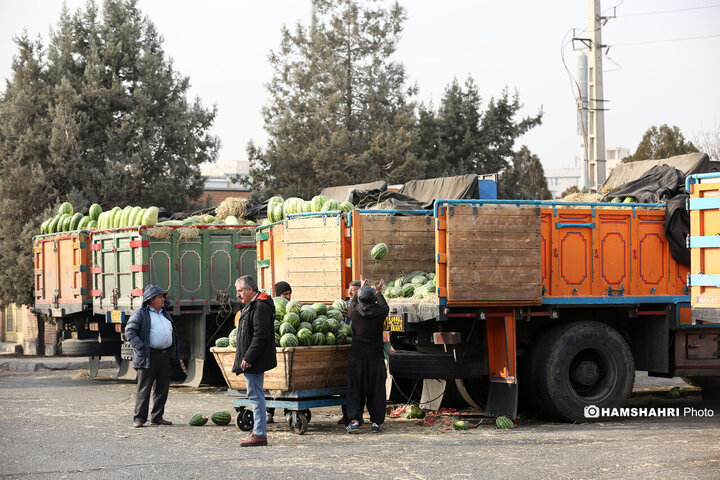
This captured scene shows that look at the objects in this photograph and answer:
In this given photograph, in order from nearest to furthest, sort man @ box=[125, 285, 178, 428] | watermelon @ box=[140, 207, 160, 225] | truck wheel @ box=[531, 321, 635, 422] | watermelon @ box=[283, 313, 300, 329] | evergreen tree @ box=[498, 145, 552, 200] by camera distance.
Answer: watermelon @ box=[283, 313, 300, 329]
truck wheel @ box=[531, 321, 635, 422]
man @ box=[125, 285, 178, 428]
watermelon @ box=[140, 207, 160, 225]
evergreen tree @ box=[498, 145, 552, 200]

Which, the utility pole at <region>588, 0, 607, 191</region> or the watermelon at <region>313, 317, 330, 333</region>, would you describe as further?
the utility pole at <region>588, 0, 607, 191</region>

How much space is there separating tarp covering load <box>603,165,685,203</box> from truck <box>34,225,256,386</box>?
741 centimetres

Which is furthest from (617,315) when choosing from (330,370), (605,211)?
(330,370)

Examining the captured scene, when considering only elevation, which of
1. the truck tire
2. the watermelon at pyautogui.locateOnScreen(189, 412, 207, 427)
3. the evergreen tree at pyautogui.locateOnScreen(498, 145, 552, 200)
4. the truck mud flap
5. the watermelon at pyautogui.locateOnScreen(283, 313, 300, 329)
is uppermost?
the evergreen tree at pyautogui.locateOnScreen(498, 145, 552, 200)

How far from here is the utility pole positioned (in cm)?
2372

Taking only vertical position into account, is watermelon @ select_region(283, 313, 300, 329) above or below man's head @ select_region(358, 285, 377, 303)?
below

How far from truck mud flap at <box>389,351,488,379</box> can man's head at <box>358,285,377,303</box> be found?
84cm

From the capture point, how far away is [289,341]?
458 inches

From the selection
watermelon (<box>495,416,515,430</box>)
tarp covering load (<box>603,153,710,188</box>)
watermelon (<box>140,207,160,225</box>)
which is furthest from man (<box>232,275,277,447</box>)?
watermelon (<box>140,207,160,225</box>)

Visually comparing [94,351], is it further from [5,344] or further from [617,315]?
[5,344]

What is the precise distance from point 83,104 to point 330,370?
17.6 m

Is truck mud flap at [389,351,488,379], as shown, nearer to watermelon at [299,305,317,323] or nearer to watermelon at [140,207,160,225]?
watermelon at [299,305,317,323]

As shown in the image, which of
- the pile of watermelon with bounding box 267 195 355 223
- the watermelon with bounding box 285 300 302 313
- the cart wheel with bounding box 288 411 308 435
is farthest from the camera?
the pile of watermelon with bounding box 267 195 355 223

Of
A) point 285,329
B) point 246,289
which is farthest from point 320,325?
point 246,289
